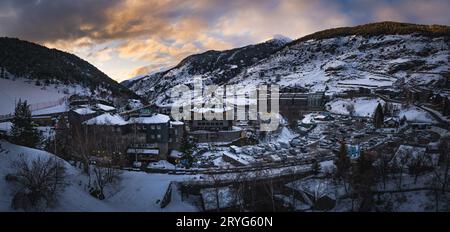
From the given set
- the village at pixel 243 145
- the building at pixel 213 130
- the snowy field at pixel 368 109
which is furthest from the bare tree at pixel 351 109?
the building at pixel 213 130

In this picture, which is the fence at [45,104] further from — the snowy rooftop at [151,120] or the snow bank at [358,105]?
the snow bank at [358,105]

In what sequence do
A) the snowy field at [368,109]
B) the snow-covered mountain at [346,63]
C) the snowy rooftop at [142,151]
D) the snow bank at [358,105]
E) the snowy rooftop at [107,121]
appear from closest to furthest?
the snowy rooftop at [142,151] < the snowy rooftop at [107,121] < the snowy field at [368,109] < the snow bank at [358,105] < the snow-covered mountain at [346,63]

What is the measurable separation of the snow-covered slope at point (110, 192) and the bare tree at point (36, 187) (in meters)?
0.20

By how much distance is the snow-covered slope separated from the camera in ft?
28.9

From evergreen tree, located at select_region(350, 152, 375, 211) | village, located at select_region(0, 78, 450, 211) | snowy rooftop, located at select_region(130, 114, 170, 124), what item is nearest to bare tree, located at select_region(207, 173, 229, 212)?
village, located at select_region(0, 78, 450, 211)

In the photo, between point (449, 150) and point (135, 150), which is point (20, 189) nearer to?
point (135, 150)

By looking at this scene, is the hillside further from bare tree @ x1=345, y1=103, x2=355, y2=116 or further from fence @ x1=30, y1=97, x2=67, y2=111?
bare tree @ x1=345, y1=103, x2=355, y2=116

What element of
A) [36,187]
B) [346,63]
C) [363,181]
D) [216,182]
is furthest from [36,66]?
[346,63]

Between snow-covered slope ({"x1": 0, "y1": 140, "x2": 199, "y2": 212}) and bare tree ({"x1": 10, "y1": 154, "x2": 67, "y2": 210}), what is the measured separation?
20 cm

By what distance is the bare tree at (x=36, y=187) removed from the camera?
7.75m

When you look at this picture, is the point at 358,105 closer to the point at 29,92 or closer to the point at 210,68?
the point at 29,92

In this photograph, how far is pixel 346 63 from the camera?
63656 millimetres
